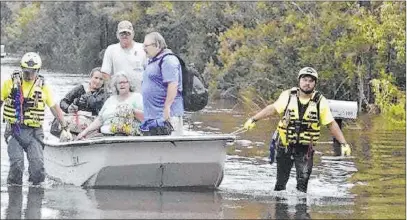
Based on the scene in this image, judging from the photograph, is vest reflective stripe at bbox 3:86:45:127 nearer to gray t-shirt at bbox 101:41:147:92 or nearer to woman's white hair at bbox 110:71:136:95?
woman's white hair at bbox 110:71:136:95

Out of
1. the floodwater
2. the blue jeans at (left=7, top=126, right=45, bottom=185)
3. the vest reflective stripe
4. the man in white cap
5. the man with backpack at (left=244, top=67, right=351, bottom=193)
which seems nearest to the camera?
the floodwater

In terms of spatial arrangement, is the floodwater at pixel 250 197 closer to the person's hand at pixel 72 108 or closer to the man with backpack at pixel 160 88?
the man with backpack at pixel 160 88

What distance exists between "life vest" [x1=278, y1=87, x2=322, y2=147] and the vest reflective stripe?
9.40 feet

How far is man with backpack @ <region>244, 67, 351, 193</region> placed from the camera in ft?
34.2

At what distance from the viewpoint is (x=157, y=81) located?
1108 centimetres

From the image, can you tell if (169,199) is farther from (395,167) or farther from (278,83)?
(278,83)

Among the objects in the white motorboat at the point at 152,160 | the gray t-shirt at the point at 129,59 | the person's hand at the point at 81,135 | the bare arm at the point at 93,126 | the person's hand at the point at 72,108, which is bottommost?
the white motorboat at the point at 152,160

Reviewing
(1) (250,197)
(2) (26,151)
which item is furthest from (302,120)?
(2) (26,151)

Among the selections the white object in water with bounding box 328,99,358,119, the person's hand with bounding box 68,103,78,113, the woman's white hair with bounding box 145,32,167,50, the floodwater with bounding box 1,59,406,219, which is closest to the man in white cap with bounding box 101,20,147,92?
the person's hand with bounding box 68,103,78,113

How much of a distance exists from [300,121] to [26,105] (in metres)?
3.22

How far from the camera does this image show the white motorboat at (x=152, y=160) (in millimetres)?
10750

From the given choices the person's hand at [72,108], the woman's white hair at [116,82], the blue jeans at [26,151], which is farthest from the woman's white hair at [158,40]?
the person's hand at [72,108]

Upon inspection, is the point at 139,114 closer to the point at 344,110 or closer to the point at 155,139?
the point at 155,139

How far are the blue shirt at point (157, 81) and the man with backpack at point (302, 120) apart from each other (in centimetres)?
112
